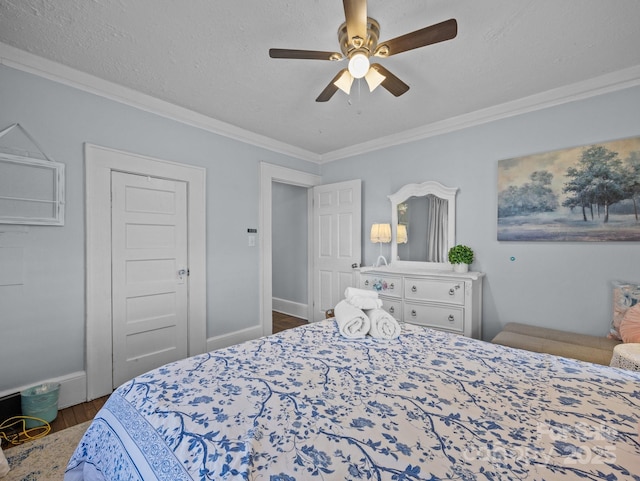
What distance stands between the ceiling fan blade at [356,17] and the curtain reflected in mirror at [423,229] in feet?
7.30

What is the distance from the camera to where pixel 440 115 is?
320 centimetres

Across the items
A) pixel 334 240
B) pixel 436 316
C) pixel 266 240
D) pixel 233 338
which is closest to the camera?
pixel 436 316

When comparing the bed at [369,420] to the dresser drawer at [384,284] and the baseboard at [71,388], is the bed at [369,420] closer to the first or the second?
the baseboard at [71,388]

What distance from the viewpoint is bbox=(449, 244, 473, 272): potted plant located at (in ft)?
10.2

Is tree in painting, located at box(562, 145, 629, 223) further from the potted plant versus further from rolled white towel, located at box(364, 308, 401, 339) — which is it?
rolled white towel, located at box(364, 308, 401, 339)

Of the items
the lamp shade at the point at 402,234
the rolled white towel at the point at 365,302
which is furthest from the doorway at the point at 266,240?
the rolled white towel at the point at 365,302

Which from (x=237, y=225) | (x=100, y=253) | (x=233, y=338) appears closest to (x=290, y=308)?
(x=233, y=338)

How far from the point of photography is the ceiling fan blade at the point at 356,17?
4.63ft

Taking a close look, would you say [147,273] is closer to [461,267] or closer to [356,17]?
[356,17]

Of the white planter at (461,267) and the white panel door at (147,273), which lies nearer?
the white panel door at (147,273)

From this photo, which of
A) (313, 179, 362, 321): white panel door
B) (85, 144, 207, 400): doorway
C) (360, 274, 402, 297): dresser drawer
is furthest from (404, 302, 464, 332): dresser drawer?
(85, 144, 207, 400): doorway

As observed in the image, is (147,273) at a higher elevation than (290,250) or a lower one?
lower

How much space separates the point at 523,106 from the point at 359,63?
2.07m

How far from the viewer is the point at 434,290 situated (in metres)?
3.04
